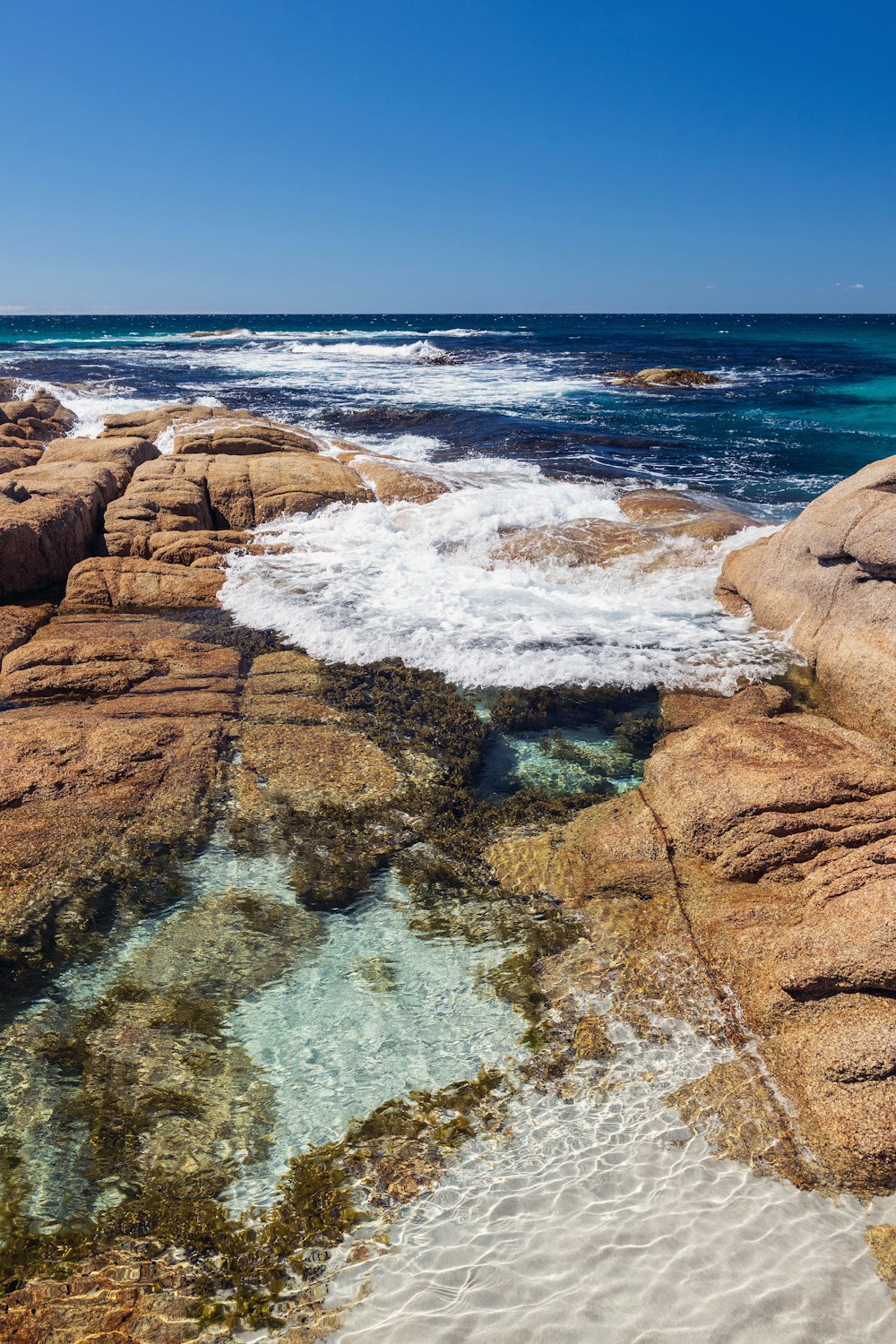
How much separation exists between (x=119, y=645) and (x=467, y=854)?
14.8ft

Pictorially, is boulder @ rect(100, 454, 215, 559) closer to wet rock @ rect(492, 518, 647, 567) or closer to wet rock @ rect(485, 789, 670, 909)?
wet rock @ rect(492, 518, 647, 567)

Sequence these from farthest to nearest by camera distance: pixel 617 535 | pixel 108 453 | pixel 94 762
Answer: pixel 108 453 → pixel 617 535 → pixel 94 762

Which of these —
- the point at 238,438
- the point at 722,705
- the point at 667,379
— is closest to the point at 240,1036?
the point at 722,705

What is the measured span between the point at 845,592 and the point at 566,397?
1035 inches


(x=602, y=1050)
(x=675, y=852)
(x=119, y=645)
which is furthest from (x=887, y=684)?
(x=119, y=645)

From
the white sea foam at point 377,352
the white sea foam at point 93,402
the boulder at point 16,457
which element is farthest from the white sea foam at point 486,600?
the white sea foam at point 377,352

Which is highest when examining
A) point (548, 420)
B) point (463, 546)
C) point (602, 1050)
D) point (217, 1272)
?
point (548, 420)

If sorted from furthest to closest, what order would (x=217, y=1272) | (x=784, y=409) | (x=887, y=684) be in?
(x=784, y=409)
(x=887, y=684)
(x=217, y=1272)

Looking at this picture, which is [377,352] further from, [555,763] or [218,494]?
[555,763]

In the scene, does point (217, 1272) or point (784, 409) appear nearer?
point (217, 1272)

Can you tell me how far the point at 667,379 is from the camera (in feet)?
123

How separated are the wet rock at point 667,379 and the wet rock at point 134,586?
Result: 3204 centimetres

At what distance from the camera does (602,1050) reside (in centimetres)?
397

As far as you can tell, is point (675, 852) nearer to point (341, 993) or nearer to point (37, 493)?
point (341, 993)
